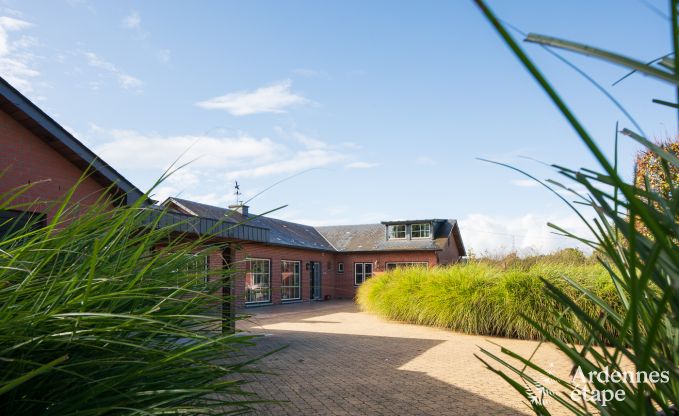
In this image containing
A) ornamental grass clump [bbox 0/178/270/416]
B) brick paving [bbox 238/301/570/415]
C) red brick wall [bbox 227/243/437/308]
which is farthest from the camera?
red brick wall [bbox 227/243/437/308]

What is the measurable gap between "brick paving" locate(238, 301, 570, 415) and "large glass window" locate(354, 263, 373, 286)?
1400 cm

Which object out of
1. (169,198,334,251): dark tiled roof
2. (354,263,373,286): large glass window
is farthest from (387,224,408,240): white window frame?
(169,198,334,251): dark tiled roof

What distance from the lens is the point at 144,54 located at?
17.4ft

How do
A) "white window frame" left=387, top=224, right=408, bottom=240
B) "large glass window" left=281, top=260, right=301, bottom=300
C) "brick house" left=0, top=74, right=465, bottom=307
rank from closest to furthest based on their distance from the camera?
1. "brick house" left=0, top=74, right=465, bottom=307
2. "large glass window" left=281, top=260, right=301, bottom=300
3. "white window frame" left=387, top=224, right=408, bottom=240

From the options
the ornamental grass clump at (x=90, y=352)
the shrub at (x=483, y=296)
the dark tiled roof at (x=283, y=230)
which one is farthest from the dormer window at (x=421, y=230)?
the ornamental grass clump at (x=90, y=352)

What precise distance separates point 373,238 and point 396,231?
5.01ft

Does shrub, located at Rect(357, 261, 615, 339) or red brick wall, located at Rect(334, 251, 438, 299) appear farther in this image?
red brick wall, located at Rect(334, 251, 438, 299)

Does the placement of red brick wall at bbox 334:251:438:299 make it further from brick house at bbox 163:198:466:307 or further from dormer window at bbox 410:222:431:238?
dormer window at bbox 410:222:431:238

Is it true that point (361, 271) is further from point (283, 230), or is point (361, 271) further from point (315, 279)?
point (283, 230)

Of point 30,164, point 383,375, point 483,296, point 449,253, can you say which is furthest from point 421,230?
point 30,164

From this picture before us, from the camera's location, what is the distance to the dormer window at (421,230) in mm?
26106

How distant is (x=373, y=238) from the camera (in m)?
27.3

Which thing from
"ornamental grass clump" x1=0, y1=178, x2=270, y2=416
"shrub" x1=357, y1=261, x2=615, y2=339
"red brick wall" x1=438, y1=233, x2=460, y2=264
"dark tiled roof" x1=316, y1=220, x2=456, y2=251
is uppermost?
"dark tiled roof" x1=316, y1=220, x2=456, y2=251

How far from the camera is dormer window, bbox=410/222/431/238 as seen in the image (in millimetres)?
26106
